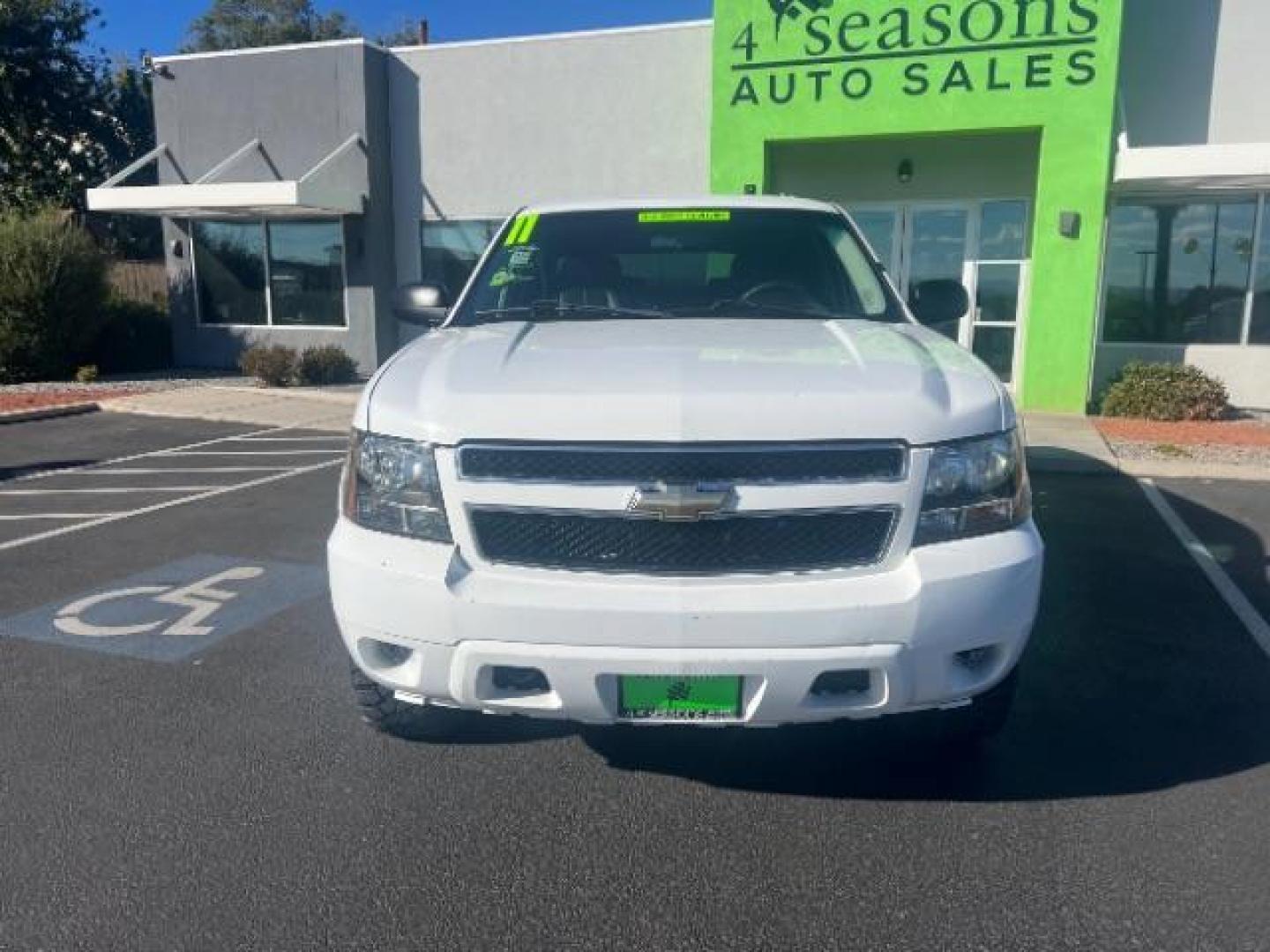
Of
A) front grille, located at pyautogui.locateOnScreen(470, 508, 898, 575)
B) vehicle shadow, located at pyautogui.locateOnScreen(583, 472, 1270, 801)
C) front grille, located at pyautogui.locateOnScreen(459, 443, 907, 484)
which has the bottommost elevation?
vehicle shadow, located at pyautogui.locateOnScreen(583, 472, 1270, 801)

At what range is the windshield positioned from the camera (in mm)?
4195

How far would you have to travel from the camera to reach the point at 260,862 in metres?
2.90

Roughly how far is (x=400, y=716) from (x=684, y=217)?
2515 millimetres

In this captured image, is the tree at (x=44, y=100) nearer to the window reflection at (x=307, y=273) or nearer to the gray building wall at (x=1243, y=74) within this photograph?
the window reflection at (x=307, y=273)

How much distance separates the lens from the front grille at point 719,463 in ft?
8.88

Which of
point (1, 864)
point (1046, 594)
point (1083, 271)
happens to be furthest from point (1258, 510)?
point (1, 864)

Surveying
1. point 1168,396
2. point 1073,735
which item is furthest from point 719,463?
point 1168,396

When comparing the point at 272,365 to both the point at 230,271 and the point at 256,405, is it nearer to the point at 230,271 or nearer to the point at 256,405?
the point at 256,405

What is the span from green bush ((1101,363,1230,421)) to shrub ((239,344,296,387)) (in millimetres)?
11172

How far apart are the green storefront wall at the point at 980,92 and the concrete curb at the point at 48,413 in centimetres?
898

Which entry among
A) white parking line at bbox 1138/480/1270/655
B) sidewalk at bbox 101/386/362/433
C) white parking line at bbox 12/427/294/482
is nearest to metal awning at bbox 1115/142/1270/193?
white parking line at bbox 1138/480/1270/655

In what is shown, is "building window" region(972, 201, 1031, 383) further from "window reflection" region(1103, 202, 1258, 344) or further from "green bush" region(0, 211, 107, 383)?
"green bush" region(0, 211, 107, 383)

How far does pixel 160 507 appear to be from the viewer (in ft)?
25.4

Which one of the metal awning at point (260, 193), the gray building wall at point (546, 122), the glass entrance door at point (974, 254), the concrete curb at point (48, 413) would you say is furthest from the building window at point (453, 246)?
the glass entrance door at point (974, 254)
